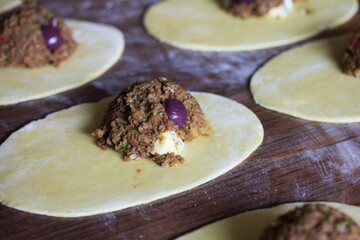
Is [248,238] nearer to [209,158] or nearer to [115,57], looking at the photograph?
[209,158]

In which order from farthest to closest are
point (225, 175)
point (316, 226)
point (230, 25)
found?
point (230, 25) → point (225, 175) → point (316, 226)

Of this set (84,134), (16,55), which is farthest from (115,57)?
(84,134)

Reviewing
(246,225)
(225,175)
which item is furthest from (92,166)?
A: (246,225)

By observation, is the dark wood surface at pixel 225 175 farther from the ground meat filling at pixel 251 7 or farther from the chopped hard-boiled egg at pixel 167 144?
the ground meat filling at pixel 251 7

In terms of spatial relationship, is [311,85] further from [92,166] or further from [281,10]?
[92,166]

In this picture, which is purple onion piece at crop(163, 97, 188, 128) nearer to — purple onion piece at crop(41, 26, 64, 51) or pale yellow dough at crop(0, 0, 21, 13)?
purple onion piece at crop(41, 26, 64, 51)

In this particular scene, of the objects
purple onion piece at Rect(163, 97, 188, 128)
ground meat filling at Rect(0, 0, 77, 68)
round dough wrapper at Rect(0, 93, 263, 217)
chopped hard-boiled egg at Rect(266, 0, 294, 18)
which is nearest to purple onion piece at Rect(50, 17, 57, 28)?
ground meat filling at Rect(0, 0, 77, 68)
